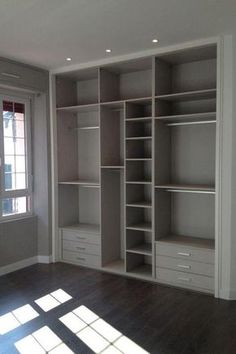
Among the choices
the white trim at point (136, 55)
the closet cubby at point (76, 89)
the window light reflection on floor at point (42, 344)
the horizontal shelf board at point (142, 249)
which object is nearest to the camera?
the window light reflection on floor at point (42, 344)

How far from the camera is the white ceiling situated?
8.88ft

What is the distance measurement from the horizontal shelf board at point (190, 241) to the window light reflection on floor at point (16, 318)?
5.39 feet

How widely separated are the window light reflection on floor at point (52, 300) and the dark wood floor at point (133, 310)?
0.07 m

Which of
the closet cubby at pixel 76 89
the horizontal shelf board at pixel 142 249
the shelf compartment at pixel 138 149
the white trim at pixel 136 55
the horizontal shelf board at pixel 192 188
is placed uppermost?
the white trim at pixel 136 55

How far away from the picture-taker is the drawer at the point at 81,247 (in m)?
4.51

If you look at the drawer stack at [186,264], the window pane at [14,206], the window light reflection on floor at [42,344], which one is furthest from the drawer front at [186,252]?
the window pane at [14,206]

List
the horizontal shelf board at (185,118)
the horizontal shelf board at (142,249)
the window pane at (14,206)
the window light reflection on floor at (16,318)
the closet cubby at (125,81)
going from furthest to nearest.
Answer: the window pane at (14,206)
the closet cubby at (125,81)
the horizontal shelf board at (142,249)
the horizontal shelf board at (185,118)
the window light reflection on floor at (16,318)

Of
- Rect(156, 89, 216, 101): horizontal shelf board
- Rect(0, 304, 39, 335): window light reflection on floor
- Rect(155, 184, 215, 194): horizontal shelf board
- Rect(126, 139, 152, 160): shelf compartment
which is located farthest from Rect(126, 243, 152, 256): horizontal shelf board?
Rect(156, 89, 216, 101): horizontal shelf board

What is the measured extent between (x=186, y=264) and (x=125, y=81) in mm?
2565

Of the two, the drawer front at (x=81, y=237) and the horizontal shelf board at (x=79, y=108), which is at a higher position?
the horizontal shelf board at (x=79, y=108)

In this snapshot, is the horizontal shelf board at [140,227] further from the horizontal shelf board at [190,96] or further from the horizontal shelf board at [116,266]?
the horizontal shelf board at [190,96]

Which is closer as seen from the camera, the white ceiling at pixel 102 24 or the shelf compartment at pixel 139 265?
the white ceiling at pixel 102 24

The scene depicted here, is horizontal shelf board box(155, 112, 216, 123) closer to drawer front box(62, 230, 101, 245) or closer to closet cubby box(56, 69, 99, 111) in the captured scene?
closet cubby box(56, 69, 99, 111)

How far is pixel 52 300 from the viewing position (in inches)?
139
